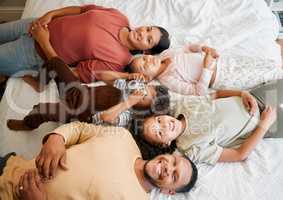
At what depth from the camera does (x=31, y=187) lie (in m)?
1.17

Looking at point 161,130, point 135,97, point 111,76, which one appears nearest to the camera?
point 161,130

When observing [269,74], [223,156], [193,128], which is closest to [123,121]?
[193,128]

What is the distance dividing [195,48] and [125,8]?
1.71 ft

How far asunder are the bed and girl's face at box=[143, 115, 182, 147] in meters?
0.17

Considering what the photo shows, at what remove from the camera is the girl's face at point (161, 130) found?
1.41 metres

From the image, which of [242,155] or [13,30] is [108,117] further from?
[13,30]

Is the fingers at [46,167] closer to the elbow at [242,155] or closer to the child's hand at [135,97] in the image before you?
the child's hand at [135,97]

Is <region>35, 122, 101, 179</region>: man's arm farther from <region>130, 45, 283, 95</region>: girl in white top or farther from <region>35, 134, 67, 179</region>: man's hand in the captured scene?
<region>130, 45, 283, 95</region>: girl in white top

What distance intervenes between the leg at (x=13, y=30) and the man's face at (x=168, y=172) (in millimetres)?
976

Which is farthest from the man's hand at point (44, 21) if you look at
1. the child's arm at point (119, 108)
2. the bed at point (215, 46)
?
the child's arm at point (119, 108)

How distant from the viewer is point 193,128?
1484 millimetres

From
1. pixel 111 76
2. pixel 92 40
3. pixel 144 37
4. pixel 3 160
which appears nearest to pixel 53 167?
pixel 3 160

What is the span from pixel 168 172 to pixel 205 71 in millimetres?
591

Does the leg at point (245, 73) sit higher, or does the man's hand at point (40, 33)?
the man's hand at point (40, 33)
